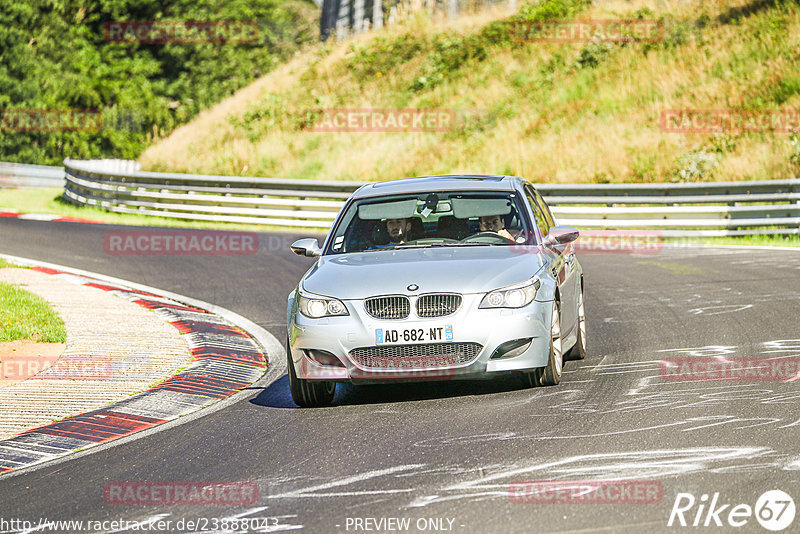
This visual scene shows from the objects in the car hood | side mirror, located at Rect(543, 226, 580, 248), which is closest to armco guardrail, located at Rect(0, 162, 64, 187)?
the car hood

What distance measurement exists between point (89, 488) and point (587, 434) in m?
2.88

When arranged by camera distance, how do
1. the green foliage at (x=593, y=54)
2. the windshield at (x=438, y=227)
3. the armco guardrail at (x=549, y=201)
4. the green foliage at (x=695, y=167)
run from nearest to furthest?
the windshield at (x=438, y=227) → the armco guardrail at (x=549, y=201) → the green foliage at (x=695, y=167) → the green foliage at (x=593, y=54)

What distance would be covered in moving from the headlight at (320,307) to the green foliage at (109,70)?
3851 cm

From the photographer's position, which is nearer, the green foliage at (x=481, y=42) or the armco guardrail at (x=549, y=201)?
the armco guardrail at (x=549, y=201)

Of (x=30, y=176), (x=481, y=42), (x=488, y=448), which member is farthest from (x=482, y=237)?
(x=30, y=176)

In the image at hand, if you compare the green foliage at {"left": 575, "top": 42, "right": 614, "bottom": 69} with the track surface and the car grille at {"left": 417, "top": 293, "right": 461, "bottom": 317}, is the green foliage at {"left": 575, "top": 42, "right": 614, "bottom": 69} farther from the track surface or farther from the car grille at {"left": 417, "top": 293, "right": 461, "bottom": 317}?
the car grille at {"left": 417, "top": 293, "right": 461, "bottom": 317}

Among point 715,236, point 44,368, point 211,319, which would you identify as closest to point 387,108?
point 715,236

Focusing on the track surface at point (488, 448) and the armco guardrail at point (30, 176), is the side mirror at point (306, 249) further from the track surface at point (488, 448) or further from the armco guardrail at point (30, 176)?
the armco guardrail at point (30, 176)

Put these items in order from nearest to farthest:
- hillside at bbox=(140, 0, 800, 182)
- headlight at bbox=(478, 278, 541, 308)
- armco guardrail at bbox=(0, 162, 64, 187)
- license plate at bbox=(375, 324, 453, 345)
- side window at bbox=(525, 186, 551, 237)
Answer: license plate at bbox=(375, 324, 453, 345) → headlight at bbox=(478, 278, 541, 308) → side window at bbox=(525, 186, 551, 237) → hillside at bbox=(140, 0, 800, 182) → armco guardrail at bbox=(0, 162, 64, 187)

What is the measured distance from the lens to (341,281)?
832 cm

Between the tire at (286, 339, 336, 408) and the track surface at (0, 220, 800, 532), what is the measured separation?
0.12m

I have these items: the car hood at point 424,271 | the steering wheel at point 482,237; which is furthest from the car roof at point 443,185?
the car hood at point 424,271

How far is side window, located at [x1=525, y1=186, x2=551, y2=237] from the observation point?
377 inches

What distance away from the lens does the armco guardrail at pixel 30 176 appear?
4247 centimetres
